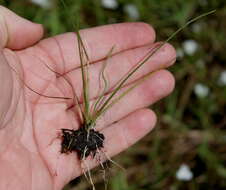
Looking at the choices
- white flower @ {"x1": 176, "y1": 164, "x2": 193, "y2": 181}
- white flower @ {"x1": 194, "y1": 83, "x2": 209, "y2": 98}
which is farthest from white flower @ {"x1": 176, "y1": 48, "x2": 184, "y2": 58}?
white flower @ {"x1": 176, "y1": 164, "x2": 193, "y2": 181}

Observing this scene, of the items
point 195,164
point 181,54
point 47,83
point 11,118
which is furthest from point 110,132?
point 181,54

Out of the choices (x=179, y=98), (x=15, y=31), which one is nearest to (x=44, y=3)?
(x=15, y=31)

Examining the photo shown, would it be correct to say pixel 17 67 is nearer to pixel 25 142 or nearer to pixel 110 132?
pixel 25 142

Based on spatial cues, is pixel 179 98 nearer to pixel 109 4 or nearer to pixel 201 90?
pixel 201 90

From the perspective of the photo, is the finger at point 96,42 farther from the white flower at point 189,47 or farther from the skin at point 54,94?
the white flower at point 189,47

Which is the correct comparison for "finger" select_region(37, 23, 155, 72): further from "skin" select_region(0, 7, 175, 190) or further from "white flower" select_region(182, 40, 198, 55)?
"white flower" select_region(182, 40, 198, 55)
